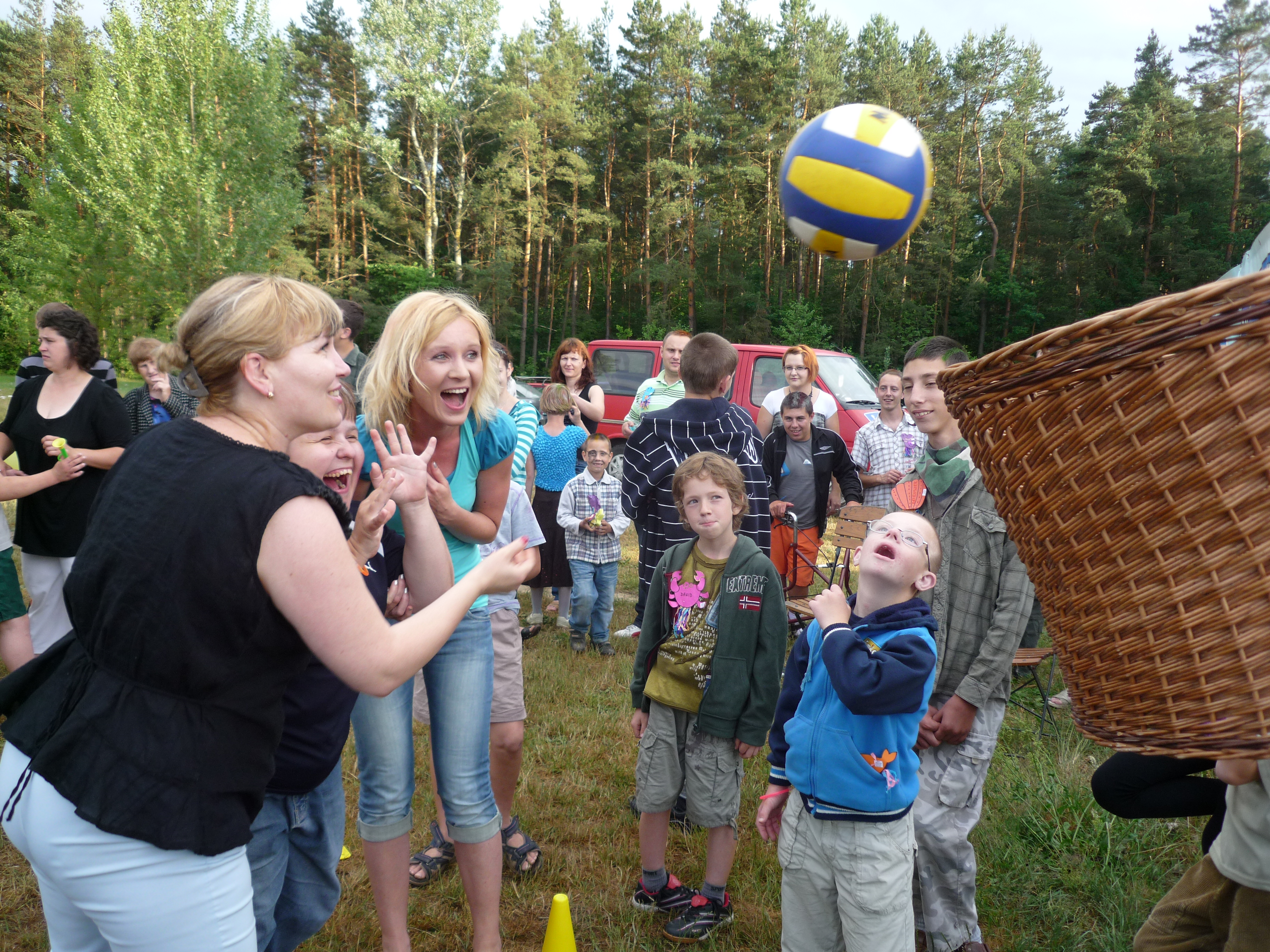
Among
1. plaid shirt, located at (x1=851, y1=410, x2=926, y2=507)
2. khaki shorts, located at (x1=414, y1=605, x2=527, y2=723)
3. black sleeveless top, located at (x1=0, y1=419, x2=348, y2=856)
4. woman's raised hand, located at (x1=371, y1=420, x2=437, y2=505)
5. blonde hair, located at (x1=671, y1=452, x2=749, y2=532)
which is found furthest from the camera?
plaid shirt, located at (x1=851, y1=410, x2=926, y2=507)

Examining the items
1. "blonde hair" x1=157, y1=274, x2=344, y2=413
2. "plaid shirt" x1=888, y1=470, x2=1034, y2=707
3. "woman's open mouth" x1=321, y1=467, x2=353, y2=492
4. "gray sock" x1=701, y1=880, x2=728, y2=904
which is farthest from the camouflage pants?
"blonde hair" x1=157, y1=274, x2=344, y2=413

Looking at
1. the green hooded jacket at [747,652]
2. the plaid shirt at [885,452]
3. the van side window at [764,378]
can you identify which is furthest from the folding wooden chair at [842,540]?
the van side window at [764,378]

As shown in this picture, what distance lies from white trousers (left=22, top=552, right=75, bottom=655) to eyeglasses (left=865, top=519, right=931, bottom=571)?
168 inches

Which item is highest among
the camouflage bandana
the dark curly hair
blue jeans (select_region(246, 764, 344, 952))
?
the dark curly hair

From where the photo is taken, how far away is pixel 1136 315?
995 millimetres

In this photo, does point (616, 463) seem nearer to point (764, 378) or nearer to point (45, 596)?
point (764, 378)

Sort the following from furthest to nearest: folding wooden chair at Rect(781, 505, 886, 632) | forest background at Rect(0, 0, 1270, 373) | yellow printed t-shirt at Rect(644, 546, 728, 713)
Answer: forest background at Rect(0, 0, 1270, 373) < folding wooden chair at Rect(781, 505, 886, 632) < yellow printed t-shirt at Rect(644, 546, 728, 713)

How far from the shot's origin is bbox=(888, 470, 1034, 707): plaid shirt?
7.98 feet

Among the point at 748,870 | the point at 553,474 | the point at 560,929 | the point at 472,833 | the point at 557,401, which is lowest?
the point at 748,870

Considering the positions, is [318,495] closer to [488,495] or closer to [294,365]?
[294,365]

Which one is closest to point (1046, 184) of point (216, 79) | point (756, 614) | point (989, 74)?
point (989, 74)

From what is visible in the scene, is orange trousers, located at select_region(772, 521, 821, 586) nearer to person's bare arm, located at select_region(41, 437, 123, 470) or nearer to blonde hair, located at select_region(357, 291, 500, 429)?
blonde hair, located at select_region(357, 291, 500, 429)

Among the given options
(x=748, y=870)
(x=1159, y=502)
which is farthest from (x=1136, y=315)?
(x=748, y=870)

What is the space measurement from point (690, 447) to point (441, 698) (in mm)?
1891
